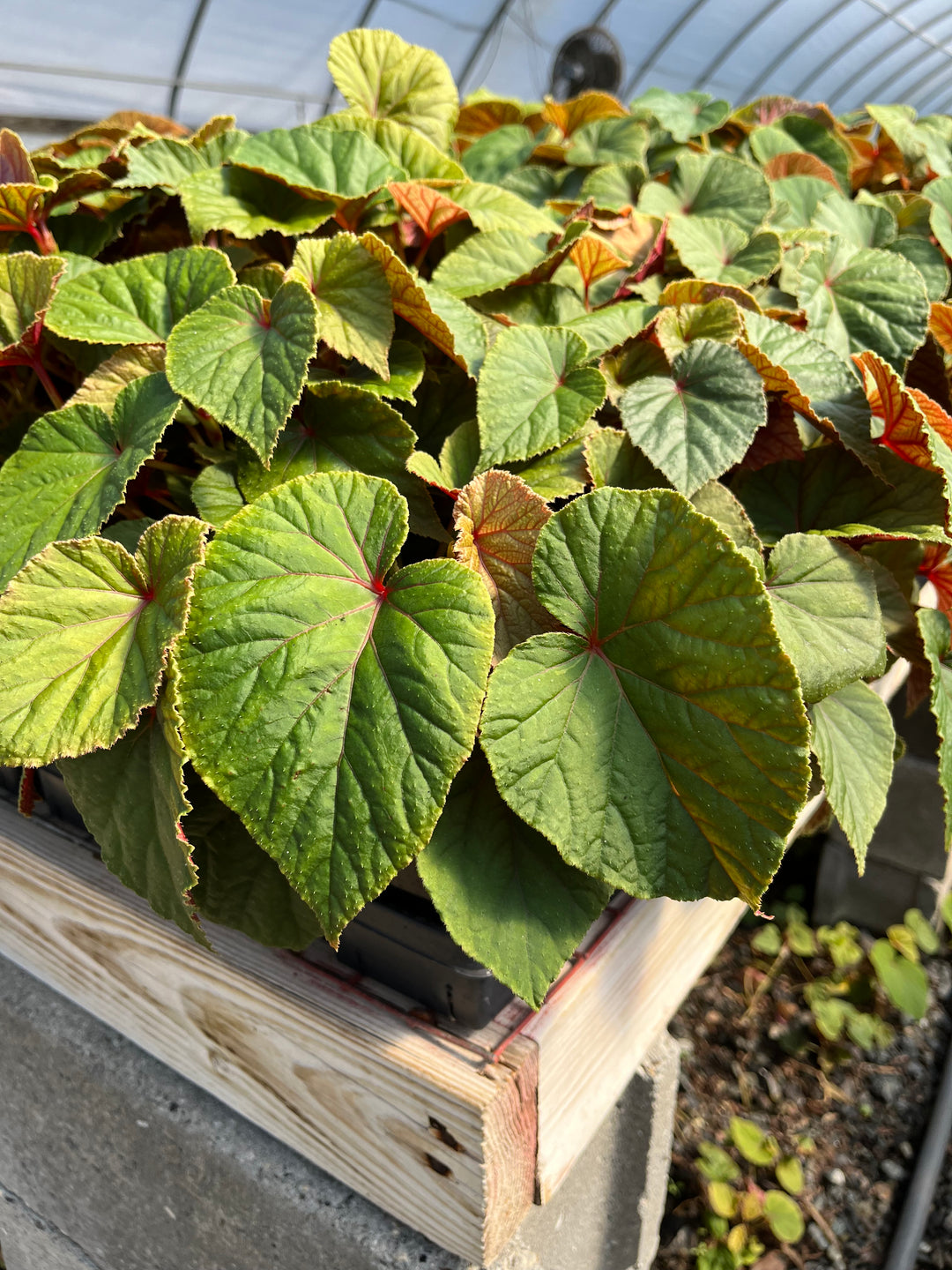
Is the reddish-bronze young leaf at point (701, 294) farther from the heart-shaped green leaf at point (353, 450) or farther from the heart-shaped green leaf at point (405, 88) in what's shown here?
the heart-shaped green leaf at point (405, 88)

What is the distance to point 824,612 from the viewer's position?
2.26 feet

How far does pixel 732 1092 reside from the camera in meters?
2.01

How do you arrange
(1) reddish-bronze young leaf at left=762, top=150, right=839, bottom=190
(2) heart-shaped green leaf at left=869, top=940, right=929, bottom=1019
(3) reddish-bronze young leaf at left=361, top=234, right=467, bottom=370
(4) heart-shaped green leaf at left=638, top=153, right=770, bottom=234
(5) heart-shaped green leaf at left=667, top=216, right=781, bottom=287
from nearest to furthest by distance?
(3) reddish-bronze young leaf at left=361, top=234, right=467, bottom=370 < (5) heart-shaped green leaf at left=667, top=216, right=781, bottom=287 < (4) heart-shaped green leaf at left=638, top=153, right=770, bottom=234 < (1) reddish-bronze young leaf at left=762, top=150, right=839, bottom=190 < (2) heart-shaped green leaf at left=869, top=940, right=929, bottom=1019

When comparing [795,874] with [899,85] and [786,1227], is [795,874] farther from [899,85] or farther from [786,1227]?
[899,85]

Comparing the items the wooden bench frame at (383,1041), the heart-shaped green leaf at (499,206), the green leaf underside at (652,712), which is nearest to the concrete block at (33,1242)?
the wooden bench frame at (383,1041)

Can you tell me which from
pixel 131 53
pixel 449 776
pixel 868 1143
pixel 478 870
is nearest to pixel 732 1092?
pixel 868 1143

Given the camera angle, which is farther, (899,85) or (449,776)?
(899,85)

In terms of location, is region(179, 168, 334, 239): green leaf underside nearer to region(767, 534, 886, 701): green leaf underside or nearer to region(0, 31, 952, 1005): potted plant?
region(0, 31, 952, 1005): potted plant

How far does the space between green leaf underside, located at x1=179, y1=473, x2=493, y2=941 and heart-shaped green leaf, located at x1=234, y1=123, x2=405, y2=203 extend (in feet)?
1.35

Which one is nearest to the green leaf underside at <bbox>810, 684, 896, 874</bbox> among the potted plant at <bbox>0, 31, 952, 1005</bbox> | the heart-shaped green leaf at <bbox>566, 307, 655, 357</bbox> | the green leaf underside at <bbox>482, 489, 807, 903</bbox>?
the potted plant at <bbox>0, 31, 952, 1005</bbox>

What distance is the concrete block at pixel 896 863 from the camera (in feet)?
6.72

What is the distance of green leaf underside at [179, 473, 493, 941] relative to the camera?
21.0 inches

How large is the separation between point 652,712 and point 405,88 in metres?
0.95

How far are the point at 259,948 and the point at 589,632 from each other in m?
0.42
